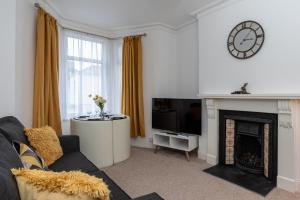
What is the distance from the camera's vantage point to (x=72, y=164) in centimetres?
193

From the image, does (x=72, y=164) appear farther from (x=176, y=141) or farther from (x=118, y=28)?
(x=118, y=28)

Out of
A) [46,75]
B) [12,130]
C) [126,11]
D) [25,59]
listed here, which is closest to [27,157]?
[12,130]

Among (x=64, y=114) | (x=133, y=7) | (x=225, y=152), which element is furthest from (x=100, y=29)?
(x=225, y=152)

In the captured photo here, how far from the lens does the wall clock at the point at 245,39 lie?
8.30 feet

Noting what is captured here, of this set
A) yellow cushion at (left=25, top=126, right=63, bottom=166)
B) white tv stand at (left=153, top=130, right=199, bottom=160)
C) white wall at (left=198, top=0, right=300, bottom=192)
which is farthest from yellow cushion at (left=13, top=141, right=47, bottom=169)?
white wall at (left=198, top=0, right=300, bottom=192)

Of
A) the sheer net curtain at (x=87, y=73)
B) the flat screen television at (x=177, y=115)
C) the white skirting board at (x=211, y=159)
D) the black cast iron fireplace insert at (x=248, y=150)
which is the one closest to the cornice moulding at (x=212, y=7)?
the flat screen television at (x=177, y=115)

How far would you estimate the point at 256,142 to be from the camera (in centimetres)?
269

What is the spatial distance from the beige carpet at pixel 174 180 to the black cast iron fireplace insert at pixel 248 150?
0.17m

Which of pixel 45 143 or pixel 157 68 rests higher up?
pixel 157 68

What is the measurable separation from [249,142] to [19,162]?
9.36 feet

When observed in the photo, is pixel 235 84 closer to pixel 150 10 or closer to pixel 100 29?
pixel 150 10

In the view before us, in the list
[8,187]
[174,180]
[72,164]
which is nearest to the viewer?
[8,187]

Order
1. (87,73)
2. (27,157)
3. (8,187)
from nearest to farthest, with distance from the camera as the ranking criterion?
(8,187)
(27,157)
(87,73)

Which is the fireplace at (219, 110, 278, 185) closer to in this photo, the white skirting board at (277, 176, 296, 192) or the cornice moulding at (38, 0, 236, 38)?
the white skirting board at (277, 176, 296, 192)
